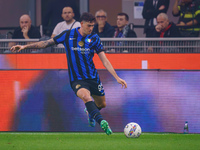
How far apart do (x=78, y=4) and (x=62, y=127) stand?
6.26 m

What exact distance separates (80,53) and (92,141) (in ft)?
4.96

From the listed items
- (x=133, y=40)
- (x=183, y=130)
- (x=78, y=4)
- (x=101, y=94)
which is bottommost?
(x=183, y=130)

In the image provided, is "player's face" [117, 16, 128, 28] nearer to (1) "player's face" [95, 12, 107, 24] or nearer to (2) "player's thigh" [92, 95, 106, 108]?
(1) "player's face" [95, 12, 107, 24]

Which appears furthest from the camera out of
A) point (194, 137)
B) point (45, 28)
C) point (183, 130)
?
point (45, 28)

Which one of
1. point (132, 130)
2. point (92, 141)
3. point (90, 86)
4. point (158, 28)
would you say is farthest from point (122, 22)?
point (92, 141)

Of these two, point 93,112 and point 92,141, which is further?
point 92,141

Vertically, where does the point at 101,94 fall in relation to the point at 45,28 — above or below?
below

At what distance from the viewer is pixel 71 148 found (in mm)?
7438

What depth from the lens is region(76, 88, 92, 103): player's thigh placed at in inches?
320

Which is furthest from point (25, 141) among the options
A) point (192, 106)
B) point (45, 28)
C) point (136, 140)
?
point (45, 28)

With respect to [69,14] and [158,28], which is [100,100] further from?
[69,14]

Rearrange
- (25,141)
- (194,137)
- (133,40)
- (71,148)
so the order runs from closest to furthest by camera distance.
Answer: (71,148) < (25,141) < (194,137) < (133,40)

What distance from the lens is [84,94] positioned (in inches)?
320

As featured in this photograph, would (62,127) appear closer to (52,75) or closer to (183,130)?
(52,75)
